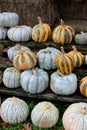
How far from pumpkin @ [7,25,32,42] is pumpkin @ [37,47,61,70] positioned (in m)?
0.68

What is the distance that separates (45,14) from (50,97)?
1979 mm

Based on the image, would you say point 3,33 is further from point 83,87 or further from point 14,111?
point 83,87

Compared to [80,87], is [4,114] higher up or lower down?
lower down

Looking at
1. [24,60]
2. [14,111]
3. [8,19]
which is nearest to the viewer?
[14,111]

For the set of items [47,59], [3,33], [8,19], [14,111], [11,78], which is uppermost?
[8,19]

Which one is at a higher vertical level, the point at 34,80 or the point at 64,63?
the point at 64,63

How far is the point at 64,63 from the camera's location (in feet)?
14.4

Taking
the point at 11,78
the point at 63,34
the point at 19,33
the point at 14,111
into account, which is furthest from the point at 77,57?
the point at 14,111

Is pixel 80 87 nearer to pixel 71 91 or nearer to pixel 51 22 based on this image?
pixel 71 91

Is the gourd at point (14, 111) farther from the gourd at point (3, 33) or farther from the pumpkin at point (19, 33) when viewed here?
the gourd at point (3, 33)

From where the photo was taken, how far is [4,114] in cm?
433

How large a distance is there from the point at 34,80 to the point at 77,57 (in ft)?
2.42

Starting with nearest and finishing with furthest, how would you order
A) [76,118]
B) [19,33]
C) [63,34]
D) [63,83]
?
[76,118]
[63,83]
[63,34]
[19,33]

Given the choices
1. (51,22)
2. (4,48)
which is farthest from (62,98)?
(51,22)
